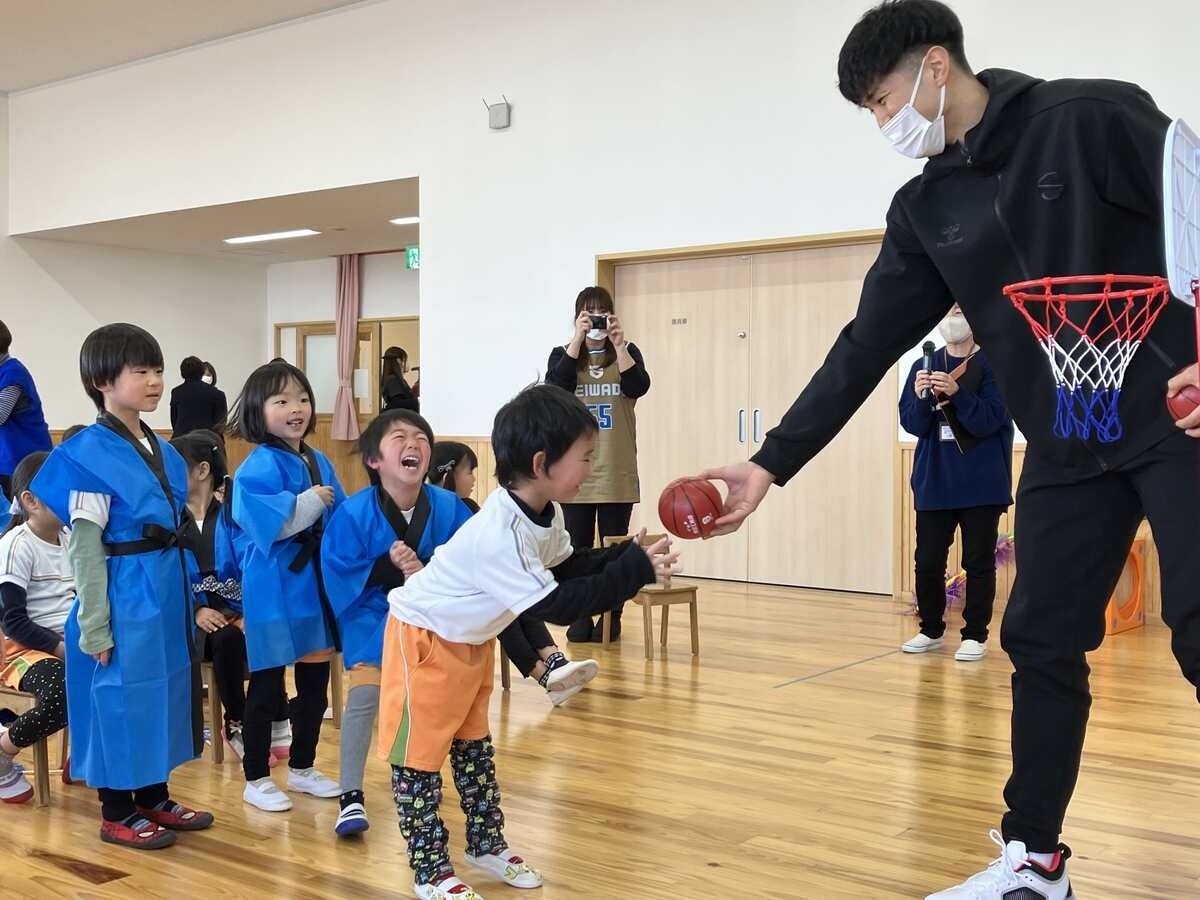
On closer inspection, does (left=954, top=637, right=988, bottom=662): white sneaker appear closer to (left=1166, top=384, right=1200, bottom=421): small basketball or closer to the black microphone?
the black microphone

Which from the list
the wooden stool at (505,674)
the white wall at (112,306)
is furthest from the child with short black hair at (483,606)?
the white wall at (112,306)

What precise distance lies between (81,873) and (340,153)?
282 inches

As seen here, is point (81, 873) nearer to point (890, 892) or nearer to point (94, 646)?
point (94, 646)

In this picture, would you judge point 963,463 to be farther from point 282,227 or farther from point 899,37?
point 282,227

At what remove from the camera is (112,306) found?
12.1m

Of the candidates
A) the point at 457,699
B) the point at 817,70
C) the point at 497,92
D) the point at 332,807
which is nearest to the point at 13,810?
the point at 332,807

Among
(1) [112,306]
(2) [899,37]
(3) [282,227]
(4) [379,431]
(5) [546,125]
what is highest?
(5) [546,125]

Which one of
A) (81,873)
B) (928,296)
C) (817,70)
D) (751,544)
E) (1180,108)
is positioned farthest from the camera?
(751,544)

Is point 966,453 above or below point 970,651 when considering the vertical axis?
above

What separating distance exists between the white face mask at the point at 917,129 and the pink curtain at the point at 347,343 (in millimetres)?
10503

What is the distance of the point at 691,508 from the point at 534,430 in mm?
348

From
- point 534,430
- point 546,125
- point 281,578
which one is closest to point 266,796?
point 281,578

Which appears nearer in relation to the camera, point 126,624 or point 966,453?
point 126,624

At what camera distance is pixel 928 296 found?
235cm
